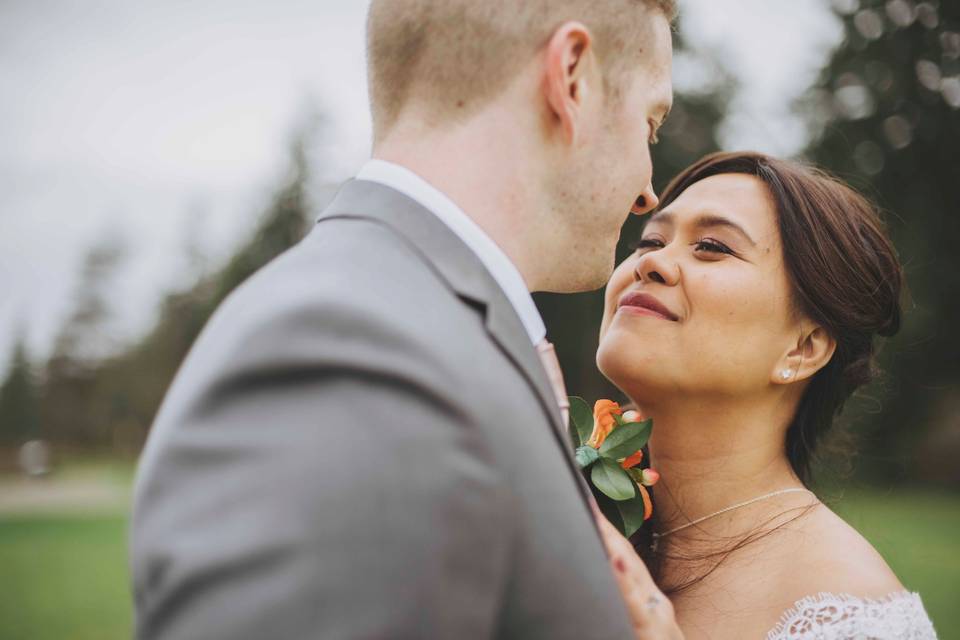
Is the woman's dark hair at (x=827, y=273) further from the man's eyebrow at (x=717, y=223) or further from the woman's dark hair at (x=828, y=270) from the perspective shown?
the man's eyebrow at (x=717, y=223)

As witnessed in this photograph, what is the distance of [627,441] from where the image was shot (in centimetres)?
315

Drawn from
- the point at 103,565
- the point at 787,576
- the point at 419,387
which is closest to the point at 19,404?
the point at 103,565

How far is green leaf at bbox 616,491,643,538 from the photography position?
10.2 ft

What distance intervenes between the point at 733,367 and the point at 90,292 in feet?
187

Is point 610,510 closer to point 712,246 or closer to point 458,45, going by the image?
point 712,246

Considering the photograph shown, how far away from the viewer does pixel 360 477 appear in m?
1.30

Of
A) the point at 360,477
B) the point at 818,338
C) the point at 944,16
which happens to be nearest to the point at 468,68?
the point at 360,477

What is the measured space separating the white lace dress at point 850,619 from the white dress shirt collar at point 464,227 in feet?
5.34

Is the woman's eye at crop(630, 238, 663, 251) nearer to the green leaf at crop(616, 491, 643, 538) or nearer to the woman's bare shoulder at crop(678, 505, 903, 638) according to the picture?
the green leaf at crop(616, 491, 643, 538)

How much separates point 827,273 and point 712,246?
1.67ft

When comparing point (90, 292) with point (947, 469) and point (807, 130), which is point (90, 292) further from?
point (947, 469)

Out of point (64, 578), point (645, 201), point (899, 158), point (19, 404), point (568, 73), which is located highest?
point (568, 73)

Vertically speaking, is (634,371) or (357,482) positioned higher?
(357,482)

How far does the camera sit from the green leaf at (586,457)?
312 cm
